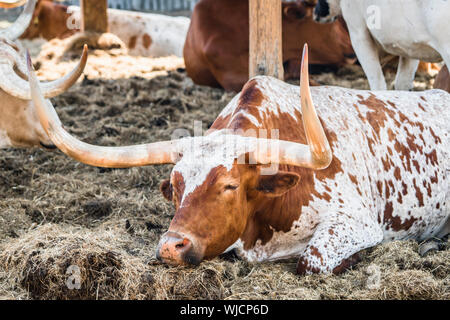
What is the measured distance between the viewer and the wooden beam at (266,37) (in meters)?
4.70

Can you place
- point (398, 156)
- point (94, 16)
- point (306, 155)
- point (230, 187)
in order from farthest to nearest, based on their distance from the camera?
point (94, 16), point (398, 156), point (230, 187), point (306, 155)

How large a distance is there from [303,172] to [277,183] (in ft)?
1.18

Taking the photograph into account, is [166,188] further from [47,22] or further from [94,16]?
[47,22]

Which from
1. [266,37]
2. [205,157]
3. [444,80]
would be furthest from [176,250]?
[444,80]

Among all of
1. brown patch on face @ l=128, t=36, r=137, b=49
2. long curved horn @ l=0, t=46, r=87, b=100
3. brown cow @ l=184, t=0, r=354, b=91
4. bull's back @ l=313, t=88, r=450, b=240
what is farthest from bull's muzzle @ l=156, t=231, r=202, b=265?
brown patch on face @ l=128, t=36, r=137, b=49

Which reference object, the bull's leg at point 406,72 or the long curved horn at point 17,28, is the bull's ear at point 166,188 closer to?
the long curved horn at point 17,28

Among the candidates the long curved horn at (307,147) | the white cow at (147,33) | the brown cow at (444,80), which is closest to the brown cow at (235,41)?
the brown cow at (444,80)

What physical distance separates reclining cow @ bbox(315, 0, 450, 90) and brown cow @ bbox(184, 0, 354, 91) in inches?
56.0

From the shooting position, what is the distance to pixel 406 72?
19.6ft

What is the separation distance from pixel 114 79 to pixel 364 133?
16.5ft

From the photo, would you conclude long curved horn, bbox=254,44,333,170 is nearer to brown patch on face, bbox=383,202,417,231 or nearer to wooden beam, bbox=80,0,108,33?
brown patch on face, bbox=383,202,417,231

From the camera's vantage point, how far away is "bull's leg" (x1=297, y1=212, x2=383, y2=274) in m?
3.23
